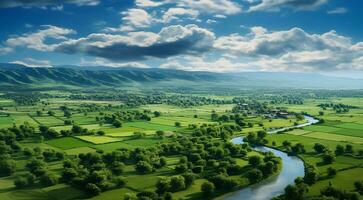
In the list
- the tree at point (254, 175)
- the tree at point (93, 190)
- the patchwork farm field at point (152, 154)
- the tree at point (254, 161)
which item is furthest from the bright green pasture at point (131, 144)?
the tree at point (254, 175)

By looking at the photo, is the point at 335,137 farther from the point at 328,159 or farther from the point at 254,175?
the point at 254,175

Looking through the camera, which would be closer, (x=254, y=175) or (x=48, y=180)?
(x=48, y=180)

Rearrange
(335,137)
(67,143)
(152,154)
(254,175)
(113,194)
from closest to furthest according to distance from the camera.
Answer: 1. (113,194)
2. (254,175)
3. (152,154)
4. (67,143)
5. (335,137)

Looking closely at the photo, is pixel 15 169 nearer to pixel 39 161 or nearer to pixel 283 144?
pixel 39 161

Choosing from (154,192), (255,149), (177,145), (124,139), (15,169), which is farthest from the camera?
(124,139)

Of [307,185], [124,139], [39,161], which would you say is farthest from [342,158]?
[39,161]

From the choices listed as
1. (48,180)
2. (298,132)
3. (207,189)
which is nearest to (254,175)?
(207,189)

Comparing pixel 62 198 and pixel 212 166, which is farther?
pixel 212 166

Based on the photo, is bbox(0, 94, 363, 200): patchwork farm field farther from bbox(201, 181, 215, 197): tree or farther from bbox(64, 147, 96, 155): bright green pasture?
bbox(201, 181, 215, 197): tree

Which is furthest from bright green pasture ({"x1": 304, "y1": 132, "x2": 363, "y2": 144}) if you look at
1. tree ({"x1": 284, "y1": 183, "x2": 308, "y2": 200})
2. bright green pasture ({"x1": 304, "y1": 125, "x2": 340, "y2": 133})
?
tree ({"x1": 284, "y1": 183, "x2": 308, "y2": 200})

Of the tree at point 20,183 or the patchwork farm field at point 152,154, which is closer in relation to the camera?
the patchwork farm field at point 152,154

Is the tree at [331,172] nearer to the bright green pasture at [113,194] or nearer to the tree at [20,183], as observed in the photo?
the bright green pasture at [113,194]
